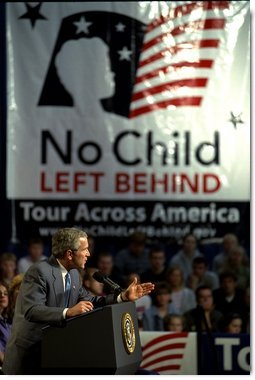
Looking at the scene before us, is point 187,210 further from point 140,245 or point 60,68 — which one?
point 60,68

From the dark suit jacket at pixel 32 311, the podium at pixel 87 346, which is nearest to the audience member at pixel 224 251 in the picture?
the dark suit jacket at pixel 32 311

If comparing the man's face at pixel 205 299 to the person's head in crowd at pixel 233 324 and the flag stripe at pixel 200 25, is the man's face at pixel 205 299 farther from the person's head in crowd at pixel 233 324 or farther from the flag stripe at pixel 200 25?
the flag stripe at pixel 200 25

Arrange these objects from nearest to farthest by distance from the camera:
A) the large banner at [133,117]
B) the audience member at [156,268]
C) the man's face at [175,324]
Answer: the man's face at [175,324], the audience member at [156,268], the large banner at [133,117]

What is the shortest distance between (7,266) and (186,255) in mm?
1782

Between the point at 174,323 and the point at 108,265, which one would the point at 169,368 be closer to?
the point at 174,323

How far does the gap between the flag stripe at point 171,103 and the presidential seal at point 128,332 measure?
18.5 feet

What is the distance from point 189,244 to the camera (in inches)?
398

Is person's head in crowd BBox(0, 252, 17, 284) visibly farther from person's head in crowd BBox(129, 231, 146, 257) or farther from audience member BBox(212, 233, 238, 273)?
audience member BBox(212, 233, 238, 273)

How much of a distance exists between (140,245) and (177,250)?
14.7 inches

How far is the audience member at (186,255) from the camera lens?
997cm

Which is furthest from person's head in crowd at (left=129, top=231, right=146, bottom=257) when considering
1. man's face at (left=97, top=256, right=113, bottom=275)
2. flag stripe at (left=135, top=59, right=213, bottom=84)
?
flag stripe at (left=135, top=59, right=213, bottom=84)

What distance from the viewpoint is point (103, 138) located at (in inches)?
407

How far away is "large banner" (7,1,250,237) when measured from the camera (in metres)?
10.3

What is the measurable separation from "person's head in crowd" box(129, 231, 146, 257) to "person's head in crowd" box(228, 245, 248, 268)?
87cm
